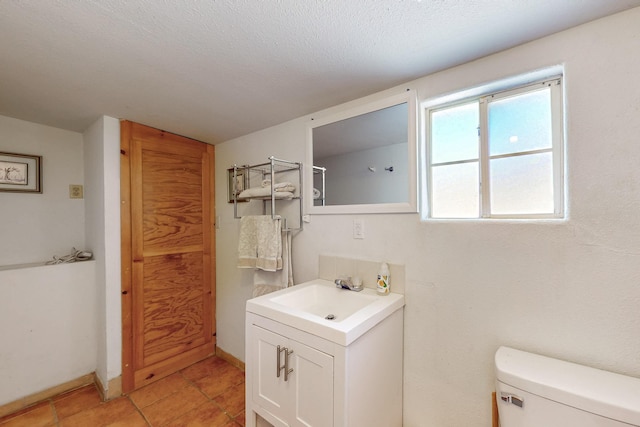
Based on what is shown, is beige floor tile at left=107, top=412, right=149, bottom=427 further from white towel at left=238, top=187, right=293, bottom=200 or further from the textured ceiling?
the textured ceiling

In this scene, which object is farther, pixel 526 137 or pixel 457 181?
pixel 457 181

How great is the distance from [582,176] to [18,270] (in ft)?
9.96

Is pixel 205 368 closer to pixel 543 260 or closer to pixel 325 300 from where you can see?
pixel 325 300

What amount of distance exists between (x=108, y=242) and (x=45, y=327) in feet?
2.37

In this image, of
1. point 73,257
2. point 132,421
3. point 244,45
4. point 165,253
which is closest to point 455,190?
point 244,45

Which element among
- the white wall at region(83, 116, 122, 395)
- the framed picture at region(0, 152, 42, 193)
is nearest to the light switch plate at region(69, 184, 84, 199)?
the framed picture at region(0, 152, 42, 193)

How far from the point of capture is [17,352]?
5.48 ft

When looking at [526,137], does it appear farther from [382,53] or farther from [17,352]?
[17,352]

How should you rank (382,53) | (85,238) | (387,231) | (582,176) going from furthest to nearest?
(85,238) < (387,231) < (382,53) < (582,176)

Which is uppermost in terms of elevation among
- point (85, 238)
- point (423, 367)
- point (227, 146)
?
point (227, 146)

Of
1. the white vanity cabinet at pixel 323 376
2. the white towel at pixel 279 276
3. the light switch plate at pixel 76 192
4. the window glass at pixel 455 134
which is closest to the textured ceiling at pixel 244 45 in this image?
the window glass at pixel 455 134

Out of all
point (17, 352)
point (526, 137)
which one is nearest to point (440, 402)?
point (526, 137)

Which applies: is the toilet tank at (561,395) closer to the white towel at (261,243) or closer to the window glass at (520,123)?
the window glass at (520,123)

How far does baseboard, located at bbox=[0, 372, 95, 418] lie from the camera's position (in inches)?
63.9
